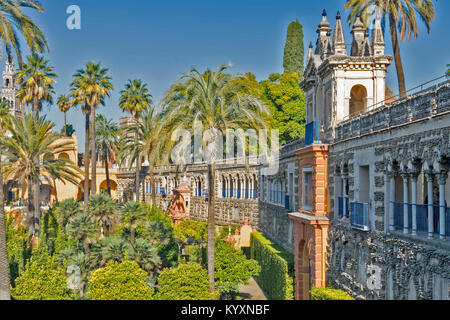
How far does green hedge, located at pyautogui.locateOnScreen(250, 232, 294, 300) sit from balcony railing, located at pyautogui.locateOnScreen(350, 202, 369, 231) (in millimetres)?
7685

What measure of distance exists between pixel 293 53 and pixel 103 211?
43253mm

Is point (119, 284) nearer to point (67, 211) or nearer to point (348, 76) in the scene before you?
point (348, 76)

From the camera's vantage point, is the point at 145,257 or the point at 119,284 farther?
the point at 145,257

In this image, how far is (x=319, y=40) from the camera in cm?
2359

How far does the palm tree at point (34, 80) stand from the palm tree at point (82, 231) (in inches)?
990

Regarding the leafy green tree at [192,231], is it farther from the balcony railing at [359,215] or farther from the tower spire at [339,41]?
the balcony railing at [359,215]

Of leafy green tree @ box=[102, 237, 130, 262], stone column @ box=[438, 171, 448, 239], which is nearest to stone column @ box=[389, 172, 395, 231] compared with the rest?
stone column @ box=[438, 171, 448, 239]

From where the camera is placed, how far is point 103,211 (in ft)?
101

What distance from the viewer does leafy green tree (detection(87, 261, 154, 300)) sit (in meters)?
19.2

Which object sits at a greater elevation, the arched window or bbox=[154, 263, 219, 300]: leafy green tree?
the arched window

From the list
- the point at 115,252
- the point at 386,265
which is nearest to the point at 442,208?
the point at 386,265

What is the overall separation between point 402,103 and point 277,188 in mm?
18107

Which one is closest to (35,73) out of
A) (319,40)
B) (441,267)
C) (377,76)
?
(319,40)

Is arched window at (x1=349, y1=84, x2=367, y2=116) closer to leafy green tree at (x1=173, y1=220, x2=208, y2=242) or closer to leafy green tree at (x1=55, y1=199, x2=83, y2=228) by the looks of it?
leafy green tree at (x1=55, y1=199, x2=83, y2=228)
